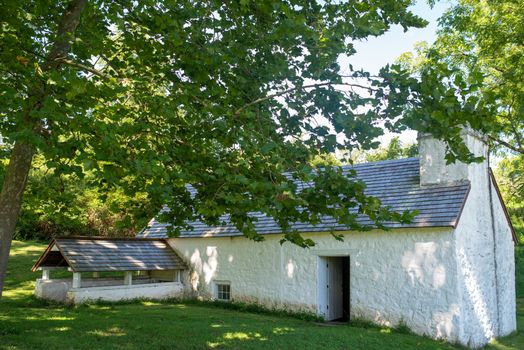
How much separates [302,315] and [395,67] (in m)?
11.3

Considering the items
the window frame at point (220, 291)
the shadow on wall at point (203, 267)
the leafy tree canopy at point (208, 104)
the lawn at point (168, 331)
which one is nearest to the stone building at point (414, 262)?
the window frame at point (220, 291)

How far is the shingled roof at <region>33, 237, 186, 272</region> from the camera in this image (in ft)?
55.8

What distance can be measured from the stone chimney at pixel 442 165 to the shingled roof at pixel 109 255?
10693mm

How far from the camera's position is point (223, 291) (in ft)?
63.1

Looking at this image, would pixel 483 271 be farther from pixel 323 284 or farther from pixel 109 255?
pixel 109 255

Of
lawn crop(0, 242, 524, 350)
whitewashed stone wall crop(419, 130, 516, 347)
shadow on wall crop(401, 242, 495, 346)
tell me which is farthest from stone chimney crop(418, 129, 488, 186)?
lawn crop(0, 242, 524, 350)

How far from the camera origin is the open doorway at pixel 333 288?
631 inches

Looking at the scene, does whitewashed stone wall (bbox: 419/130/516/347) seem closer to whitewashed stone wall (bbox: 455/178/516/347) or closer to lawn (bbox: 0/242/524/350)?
whitewashed stone wall (bbox: 455/178/516/347)

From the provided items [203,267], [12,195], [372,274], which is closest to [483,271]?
[372,274]

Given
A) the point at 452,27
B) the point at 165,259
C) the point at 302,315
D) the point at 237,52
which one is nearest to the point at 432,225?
the point at 302,315

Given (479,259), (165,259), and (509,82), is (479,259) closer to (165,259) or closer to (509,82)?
(509,82)

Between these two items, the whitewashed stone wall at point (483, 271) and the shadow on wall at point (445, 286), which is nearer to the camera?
the shadow on wall at point (445, 286)

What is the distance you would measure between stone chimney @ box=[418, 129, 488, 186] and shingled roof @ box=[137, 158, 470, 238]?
0.24m

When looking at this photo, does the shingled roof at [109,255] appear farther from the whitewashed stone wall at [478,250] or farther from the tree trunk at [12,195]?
the whitewashed stone wall at [478,250]
